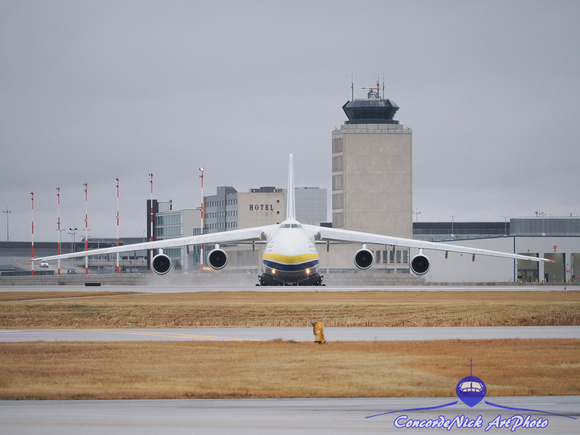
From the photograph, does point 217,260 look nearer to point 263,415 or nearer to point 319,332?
point 319,332

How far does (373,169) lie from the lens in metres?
111

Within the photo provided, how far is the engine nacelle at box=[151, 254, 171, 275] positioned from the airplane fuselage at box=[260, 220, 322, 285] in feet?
16.7

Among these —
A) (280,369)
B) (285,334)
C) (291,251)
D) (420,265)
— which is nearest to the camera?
(280,369)

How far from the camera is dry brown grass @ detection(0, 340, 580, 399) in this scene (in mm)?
12641

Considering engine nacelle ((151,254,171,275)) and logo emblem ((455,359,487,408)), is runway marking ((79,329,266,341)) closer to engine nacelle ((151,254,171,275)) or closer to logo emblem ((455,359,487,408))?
logo emblem ((455,359,487,408))

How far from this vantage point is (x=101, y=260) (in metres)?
111

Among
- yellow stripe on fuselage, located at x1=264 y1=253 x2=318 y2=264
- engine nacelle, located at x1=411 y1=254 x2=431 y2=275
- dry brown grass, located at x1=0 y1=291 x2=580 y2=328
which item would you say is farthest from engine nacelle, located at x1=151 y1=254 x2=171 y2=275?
dry brown grass, located at x1=0 y1=291 x2=580 y2=328

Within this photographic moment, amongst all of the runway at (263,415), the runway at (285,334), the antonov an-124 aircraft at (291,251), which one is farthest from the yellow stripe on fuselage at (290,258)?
the runway at (263,415)

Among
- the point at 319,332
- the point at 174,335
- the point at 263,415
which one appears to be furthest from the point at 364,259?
the point at 263,415

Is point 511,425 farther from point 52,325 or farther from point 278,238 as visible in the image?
point 278,238

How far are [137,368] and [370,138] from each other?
9628cm

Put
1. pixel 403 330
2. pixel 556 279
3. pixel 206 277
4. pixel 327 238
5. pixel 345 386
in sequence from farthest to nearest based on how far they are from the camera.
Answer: pixel 556 279
pixel 206 277
pixel 327 238
pixel 403 330
pixel 345 386

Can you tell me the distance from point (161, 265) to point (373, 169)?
6831 cm

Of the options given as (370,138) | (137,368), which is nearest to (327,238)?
(137,368)
